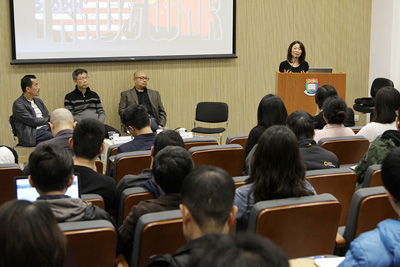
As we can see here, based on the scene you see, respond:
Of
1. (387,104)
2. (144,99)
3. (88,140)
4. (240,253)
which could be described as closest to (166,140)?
(88,140)

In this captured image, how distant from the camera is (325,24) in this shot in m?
9.14

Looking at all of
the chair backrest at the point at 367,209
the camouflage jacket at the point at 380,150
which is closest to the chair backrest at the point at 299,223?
the chair backrest at the point at 367,209

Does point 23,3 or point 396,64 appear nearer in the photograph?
point 23,3

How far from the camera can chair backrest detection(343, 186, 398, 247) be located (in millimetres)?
2568

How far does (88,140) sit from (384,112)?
259 cm

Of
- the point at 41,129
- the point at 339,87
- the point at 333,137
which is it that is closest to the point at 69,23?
the point at 41,129

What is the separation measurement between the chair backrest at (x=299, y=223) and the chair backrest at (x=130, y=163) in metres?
1.72

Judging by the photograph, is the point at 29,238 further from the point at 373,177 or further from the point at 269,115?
the point at 269,115

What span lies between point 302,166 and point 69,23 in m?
5.77

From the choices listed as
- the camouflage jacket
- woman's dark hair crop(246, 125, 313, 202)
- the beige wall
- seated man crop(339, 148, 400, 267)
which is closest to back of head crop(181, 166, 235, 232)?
seated man crop(339, 148, 400, 267)

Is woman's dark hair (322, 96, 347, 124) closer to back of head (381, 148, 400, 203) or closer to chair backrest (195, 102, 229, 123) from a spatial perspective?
back of head (381, 148, 400, 203)

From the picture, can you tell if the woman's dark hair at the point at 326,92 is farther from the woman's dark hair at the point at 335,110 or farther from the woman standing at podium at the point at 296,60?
the woman standing at podium at the point at 296,60

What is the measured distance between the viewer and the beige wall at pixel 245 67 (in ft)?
25.0

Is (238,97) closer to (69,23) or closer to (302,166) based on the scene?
(69,23)
